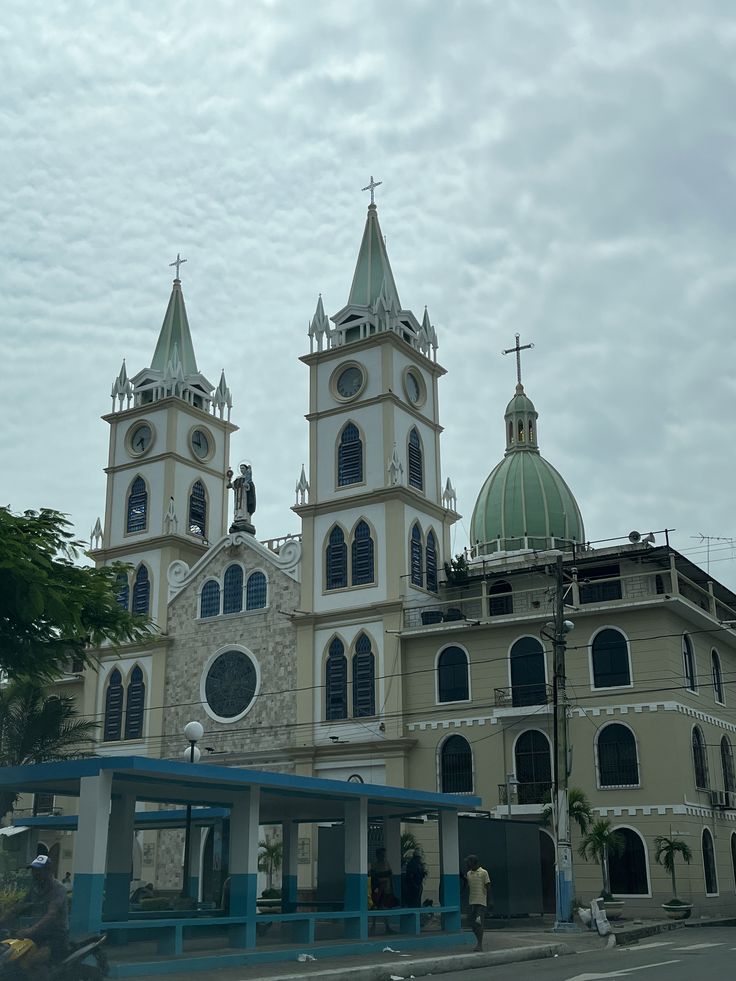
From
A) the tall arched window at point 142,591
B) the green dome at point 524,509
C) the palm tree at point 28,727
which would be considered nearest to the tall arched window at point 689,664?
the green dome at point 524,509

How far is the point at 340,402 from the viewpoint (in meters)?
44.5

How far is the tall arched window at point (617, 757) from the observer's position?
34.3 m

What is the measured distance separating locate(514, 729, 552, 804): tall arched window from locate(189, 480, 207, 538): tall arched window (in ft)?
64.3

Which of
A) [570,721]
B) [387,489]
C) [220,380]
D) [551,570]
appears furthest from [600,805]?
[220,380]

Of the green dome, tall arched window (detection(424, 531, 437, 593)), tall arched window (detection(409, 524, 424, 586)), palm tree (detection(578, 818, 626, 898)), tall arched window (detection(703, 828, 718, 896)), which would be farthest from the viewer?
the green dome

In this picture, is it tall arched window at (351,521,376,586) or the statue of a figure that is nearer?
tall arched window at (351,521,376,586)

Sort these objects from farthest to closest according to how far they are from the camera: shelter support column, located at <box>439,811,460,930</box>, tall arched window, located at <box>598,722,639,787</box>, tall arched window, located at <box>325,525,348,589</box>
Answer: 1. tall arched window, located at <box>325,525,348,589</box>
2. tall arched window, located at <box>598,722,639,787</box>
3. shelter support column, located at <box>439,811,460,930</box>

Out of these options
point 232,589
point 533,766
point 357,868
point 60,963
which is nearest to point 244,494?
point 232,589

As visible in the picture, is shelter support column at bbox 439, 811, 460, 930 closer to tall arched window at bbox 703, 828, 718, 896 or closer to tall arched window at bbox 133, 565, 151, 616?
tall arched window at bbox 703, 828, 718, 896

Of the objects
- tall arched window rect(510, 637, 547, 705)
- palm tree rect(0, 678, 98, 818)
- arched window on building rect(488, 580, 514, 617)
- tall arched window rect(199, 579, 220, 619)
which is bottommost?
palm tree rect(0, 678, 98, 818)

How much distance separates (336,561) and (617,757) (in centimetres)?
1316

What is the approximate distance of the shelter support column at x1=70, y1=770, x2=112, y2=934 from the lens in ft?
51.4

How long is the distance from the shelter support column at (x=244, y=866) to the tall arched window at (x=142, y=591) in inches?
1144

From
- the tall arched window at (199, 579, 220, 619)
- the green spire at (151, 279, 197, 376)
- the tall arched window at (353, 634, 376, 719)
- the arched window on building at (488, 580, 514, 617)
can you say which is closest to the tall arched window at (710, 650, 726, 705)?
the arched window on building at (488, 580, 514, 617)
